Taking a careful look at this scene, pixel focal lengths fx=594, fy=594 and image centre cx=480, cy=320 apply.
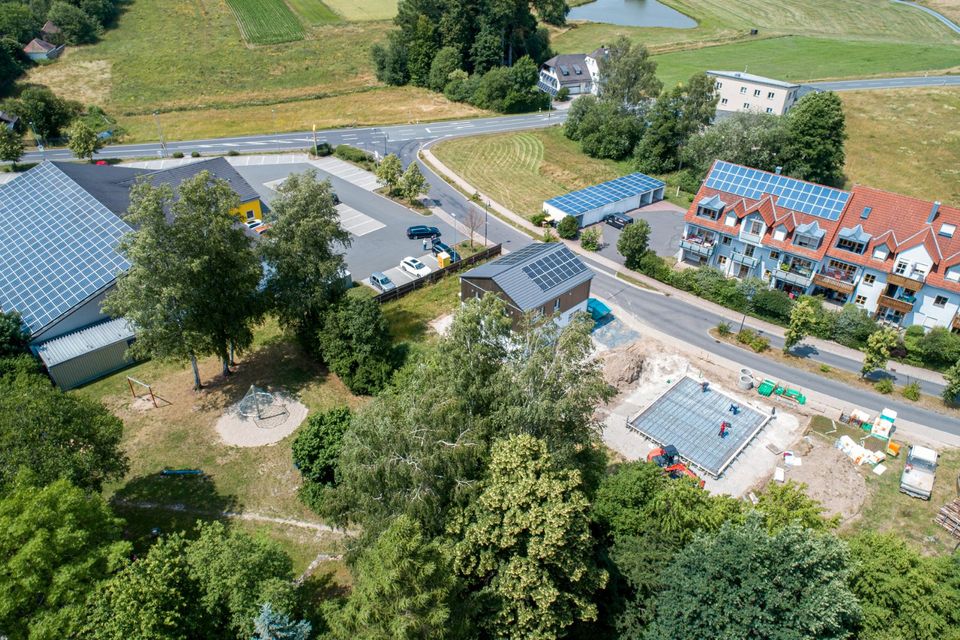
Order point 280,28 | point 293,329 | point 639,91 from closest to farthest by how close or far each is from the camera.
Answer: point 293,329 → point 639,91 → point 280,28

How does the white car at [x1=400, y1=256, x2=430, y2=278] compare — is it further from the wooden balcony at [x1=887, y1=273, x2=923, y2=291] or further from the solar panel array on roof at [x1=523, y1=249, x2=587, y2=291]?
the wooden balcony at [x1=887, y1=273, x2=923, y2=291]

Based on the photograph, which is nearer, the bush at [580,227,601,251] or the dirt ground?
the dirt ground

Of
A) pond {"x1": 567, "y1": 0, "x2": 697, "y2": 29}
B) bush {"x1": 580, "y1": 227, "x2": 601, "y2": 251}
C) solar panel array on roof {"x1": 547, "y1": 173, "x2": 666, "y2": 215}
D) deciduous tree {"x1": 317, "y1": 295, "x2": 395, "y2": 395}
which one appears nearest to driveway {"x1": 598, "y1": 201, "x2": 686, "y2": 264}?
bush {"x1": 580, "y1": 227, "x2": 601, "y2": 251}

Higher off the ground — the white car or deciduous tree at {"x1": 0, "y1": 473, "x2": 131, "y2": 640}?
deciduous tree at {"x1": 0, "y1": 473, "x2": 131, "y2": 640}

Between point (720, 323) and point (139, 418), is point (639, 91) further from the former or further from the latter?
point (139, 418)

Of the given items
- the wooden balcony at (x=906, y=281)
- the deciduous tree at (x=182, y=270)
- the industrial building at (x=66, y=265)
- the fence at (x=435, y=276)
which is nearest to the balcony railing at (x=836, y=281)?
the wooden balcony at (x=906, y=281)

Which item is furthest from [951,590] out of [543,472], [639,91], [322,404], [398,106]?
[398,106]
